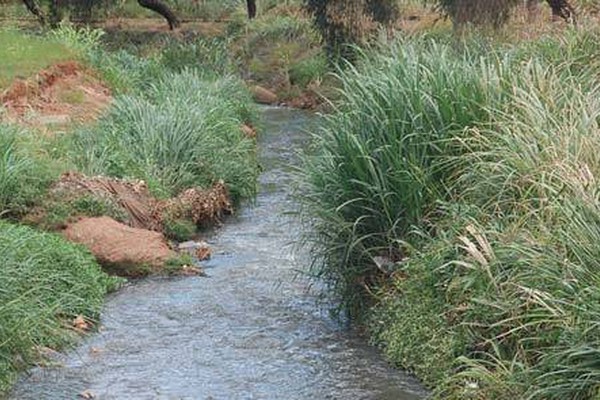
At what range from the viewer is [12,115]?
44.6 feet

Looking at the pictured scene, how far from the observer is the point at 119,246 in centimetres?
985

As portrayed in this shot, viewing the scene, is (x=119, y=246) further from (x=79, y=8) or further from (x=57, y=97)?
(x=79, y=8)

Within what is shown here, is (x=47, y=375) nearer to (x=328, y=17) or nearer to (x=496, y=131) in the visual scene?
A: (x=496, y=131)

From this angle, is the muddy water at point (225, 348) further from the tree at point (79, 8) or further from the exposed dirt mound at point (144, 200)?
the tree at point (79, 8)

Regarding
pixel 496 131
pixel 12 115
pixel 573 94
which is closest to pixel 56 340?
pixel 496 131

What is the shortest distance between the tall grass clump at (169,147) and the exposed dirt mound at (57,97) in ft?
2.89

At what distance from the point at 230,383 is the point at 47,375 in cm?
127

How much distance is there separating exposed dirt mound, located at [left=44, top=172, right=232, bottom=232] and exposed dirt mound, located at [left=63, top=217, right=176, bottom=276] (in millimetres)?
462

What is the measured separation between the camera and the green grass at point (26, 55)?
16312 millimetres

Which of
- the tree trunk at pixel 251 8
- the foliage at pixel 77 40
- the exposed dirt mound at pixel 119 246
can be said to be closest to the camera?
the exposed dirt mound at pixel 119 246

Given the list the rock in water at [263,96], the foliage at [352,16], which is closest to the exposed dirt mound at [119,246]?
the foliage at [352,16]

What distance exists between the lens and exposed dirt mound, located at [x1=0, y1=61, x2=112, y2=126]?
46.8 ft

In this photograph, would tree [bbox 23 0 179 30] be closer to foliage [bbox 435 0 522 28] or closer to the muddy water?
foliage [bbox 435 0 522 28]

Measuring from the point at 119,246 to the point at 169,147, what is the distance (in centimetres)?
325
